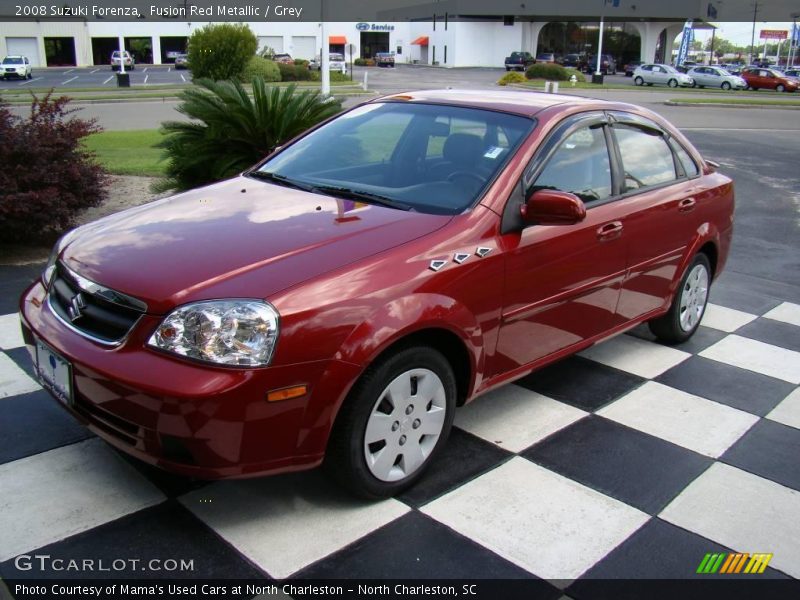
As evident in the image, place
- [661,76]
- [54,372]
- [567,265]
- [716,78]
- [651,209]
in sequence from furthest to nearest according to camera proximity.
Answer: [661,76] → [716,78] → [651,209] → [567,265] → [54,372]

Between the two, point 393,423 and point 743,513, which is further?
point 743,513

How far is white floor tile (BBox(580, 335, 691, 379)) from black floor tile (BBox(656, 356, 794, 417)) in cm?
8

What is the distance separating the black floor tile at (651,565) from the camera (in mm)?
2848

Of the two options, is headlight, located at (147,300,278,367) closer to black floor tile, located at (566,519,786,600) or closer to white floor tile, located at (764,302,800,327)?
black floor tile, located at (566,519,786,600)

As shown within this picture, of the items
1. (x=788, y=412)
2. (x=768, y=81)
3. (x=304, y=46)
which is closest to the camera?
(x=788, y=412)

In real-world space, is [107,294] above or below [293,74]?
below

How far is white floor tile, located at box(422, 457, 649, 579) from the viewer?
3025mm

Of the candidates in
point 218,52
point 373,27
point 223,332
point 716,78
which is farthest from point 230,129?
point 373,27

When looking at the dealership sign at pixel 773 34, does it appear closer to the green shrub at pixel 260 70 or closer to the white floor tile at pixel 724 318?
the green shrub at pixel 260 70

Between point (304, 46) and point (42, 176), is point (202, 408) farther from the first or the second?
point (304, 46)

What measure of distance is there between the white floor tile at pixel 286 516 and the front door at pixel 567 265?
1.02 m

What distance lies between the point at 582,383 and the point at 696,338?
148cm

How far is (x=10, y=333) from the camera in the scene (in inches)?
196

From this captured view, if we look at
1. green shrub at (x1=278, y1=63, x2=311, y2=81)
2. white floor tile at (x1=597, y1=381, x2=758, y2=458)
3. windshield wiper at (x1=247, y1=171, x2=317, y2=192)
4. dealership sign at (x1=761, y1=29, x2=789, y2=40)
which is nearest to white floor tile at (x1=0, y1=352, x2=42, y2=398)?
windshield wiper at (x1=247, y1=171, x2=317, y2=192)
